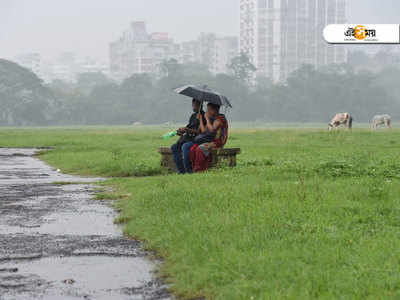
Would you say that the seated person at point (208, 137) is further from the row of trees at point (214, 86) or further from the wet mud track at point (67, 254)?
the row of trees at point (214, 86)

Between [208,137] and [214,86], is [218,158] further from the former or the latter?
[214,86]

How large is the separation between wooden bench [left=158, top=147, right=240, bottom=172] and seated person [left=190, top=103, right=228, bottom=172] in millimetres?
217

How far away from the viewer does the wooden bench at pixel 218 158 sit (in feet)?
48.6

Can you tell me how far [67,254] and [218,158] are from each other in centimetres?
784

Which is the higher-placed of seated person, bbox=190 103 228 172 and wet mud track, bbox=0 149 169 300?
seated person, bbox=190 103 228 172

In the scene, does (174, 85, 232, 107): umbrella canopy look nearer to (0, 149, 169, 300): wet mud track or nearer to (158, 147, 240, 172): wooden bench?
(158, 147, 240, 172): wooden bench

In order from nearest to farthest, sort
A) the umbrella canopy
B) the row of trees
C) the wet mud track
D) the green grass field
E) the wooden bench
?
the green grass field → the wet mud track → the umbrella canopy → the wooden bench → the row of trees

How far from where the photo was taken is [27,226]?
9047 mm

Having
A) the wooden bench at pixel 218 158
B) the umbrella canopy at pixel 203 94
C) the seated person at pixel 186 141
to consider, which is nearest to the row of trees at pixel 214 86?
the wooden bench at pixel 218 158

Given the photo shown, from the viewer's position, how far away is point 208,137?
46.4ft

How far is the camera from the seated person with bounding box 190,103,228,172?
14.0 metres

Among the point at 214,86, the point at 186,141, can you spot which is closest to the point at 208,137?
the point at 186,141

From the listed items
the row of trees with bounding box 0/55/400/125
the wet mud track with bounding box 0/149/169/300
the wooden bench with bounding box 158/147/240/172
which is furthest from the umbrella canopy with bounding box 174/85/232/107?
the row of trees with bounding box 0/55/400/125

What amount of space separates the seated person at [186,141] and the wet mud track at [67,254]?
9.05 feet
